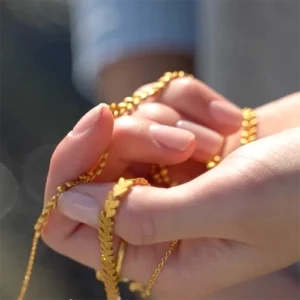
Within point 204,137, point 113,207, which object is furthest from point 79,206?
point 204,137

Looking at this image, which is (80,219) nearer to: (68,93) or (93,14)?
(93,14)

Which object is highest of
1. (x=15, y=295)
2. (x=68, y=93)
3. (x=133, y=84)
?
(x=133, y=84)

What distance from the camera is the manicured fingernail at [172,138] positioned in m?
0.52

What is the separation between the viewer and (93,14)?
0.77 metres

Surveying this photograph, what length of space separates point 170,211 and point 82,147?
9cm

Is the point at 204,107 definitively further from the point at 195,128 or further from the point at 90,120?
the point at 90,120

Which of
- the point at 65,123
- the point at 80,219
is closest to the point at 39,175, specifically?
the point at 65,123

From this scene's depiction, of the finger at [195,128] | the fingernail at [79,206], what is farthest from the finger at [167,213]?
the finger at [195,128]

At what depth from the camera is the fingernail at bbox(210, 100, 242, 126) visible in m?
0.58

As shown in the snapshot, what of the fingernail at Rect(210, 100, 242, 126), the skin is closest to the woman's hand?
the skin

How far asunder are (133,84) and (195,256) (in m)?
0.36

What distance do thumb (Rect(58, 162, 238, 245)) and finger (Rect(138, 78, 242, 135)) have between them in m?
0.14

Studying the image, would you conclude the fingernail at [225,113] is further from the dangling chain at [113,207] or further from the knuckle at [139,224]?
the knuckle at [139,224]

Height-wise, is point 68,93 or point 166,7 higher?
point 166,7
